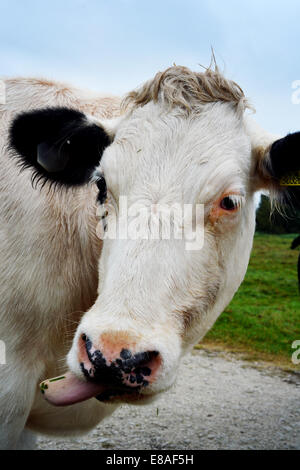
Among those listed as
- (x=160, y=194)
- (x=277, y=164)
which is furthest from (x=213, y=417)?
(x=160, y=194)

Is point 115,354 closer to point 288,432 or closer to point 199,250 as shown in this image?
point 199,250

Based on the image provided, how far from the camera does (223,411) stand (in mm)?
6898

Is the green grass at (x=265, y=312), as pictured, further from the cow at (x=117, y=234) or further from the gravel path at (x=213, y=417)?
the cow at (x=117, y=234)

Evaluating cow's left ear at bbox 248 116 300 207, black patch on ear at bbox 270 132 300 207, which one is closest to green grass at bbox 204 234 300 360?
cow's left ear at bbox 248 116 300 207

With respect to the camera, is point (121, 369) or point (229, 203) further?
point (229, 203)

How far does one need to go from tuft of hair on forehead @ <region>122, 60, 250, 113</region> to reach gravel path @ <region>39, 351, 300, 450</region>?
4.28 m

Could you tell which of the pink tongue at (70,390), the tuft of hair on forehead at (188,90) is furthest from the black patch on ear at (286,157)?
the pink tongue at (70,390)

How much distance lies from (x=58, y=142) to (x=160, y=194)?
1085 millimetres

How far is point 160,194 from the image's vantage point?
7.91 feet

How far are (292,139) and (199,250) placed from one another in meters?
0.99

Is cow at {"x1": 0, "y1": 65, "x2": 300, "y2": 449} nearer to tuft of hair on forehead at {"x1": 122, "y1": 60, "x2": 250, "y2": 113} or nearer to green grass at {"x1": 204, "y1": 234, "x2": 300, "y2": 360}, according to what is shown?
tuft of hair on forehead at {"x1": 122, "y1": 60, "x2": 250, "y2": 113}

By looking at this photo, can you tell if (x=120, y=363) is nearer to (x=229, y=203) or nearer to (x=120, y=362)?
(x=120, y=362)

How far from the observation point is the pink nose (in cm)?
198
